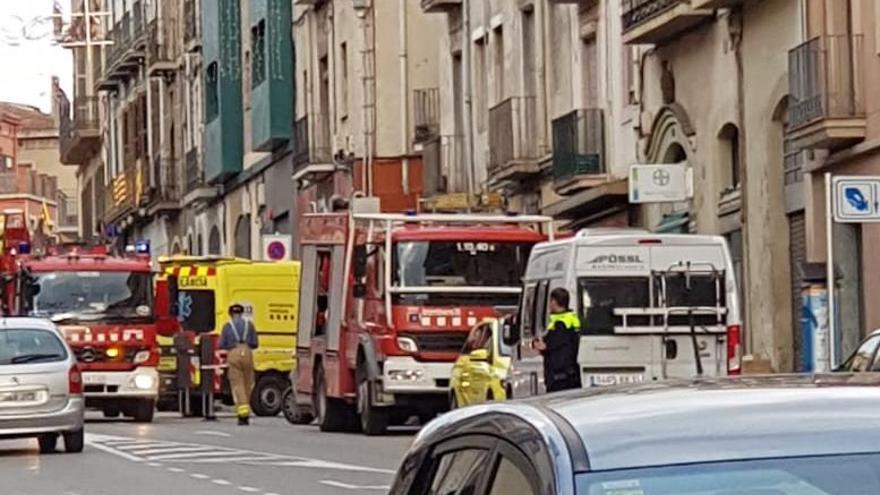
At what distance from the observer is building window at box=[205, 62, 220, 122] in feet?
223

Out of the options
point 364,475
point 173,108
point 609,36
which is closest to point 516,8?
point 609,36

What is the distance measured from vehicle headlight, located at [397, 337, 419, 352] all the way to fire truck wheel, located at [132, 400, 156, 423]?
28.4 feet

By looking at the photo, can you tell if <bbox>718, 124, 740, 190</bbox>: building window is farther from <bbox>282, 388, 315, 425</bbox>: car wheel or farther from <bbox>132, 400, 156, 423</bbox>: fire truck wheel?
<bbox>132, 400, 156, 423</bbox>: fire truck wheel

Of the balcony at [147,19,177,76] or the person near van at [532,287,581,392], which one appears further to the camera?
the balcony at [147,19,177,76]

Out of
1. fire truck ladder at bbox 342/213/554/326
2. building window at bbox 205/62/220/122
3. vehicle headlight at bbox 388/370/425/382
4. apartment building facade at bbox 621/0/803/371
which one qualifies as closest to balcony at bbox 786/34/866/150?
apartment building facade at bbox 621/0/803/371

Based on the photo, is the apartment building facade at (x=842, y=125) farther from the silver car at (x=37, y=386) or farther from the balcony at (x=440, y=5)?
the balcony at (x=440, y=5)

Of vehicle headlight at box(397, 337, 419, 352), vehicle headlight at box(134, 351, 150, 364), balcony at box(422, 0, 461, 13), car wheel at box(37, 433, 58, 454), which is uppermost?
balcony at box(422, 0, 461, 13)

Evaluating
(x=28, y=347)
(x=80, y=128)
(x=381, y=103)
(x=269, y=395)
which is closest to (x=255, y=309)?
(x=269, y=395)

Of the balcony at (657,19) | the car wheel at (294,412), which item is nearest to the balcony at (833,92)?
the balcony at (657,19)

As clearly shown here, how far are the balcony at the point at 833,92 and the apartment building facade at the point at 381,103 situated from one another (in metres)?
20.9

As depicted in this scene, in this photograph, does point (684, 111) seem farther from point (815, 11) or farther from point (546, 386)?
point (546, 386)

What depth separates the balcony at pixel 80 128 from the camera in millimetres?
94875

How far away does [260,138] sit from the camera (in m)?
61.8

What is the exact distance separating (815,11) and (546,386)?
8777mm
